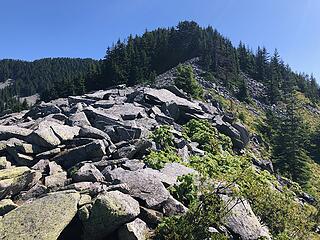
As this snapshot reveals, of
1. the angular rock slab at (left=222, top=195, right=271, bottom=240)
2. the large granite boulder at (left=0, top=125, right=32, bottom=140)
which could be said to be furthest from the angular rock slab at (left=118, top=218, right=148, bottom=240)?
the large granite boulder at (left=0, top=125, right=32, bottom=140)

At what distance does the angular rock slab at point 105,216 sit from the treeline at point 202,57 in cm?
10197

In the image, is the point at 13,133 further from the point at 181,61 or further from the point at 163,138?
the point at 181,61

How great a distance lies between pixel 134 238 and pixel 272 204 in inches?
280

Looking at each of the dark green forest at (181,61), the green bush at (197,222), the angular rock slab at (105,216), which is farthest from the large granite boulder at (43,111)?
the dark green forest at (181,61)

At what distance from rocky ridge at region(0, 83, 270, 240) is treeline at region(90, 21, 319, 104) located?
90.4 meters

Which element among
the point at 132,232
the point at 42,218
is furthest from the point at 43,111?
the point at 132,232

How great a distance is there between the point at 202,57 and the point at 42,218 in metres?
137

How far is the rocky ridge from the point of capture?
14.0 meters

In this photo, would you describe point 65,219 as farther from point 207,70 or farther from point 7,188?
point 207,70

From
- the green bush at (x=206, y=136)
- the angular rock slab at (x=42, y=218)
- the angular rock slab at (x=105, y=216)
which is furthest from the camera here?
the green bush at (x=206, y=136)

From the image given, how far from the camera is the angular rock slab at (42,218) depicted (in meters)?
13.2

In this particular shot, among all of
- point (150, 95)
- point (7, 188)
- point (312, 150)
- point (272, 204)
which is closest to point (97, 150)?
point (7, 188)

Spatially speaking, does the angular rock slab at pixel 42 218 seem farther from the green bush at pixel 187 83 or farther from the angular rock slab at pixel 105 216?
the green bush at pixel 187 83

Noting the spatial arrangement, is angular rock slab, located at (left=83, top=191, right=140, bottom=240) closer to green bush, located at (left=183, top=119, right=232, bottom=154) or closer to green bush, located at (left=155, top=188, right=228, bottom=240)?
green bush, located at (left=155, top=188, right=228, bottom=240)
